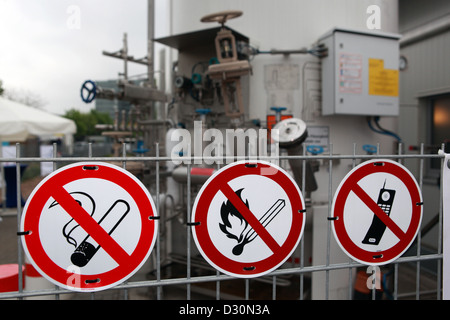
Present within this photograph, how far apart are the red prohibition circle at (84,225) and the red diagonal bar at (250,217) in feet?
1.42

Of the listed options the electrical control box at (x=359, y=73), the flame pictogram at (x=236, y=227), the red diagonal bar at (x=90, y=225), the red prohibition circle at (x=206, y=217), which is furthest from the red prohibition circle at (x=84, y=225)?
the electrical control box at (x=359, y=73)

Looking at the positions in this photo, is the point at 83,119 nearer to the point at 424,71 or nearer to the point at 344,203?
the point at 424,71

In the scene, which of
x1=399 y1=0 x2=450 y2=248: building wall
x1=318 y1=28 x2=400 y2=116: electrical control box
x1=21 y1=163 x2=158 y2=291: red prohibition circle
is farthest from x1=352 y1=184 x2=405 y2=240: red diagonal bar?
x1=399 y1=0 x2=450 y2=248: building wall

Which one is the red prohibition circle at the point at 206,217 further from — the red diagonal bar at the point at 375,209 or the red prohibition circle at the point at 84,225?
the red diagonal bar at the point at 375,209

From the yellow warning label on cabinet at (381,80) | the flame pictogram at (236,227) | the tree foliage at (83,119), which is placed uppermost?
the tree foliage at (83,119)

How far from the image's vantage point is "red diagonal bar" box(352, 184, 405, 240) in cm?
210

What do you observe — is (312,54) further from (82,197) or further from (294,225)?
(82,197)

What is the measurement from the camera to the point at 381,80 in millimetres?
4086

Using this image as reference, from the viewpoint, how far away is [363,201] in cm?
210

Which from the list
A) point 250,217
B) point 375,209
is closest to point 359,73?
point 375,209

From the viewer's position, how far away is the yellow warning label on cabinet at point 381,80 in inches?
159

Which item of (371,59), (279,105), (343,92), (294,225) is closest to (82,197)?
(294,225)

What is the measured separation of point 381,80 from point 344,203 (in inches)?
105

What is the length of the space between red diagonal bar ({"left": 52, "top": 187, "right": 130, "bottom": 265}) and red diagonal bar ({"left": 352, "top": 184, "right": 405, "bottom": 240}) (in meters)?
1.46
